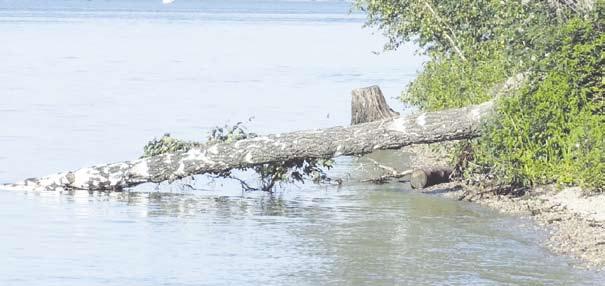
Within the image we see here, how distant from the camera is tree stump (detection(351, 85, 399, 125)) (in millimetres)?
24078

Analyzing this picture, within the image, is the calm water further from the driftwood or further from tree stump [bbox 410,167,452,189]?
the driftwood

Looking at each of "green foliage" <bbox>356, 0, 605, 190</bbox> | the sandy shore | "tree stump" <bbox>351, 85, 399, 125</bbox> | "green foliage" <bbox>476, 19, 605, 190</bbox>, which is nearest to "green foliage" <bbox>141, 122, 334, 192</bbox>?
the sandy shore

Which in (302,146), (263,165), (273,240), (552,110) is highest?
(552,110)

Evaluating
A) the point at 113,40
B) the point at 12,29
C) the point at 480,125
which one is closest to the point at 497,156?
the point at 480,125

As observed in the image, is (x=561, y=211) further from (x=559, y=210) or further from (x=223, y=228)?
(x=223, y=228)

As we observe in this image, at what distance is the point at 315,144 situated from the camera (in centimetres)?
1872

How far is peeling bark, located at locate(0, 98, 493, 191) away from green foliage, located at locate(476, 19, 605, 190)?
512mm

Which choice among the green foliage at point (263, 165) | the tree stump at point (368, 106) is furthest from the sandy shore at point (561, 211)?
the tree stump at point (368, 106)

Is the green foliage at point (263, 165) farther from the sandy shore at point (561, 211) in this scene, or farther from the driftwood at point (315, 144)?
the sandy shore at point (561, 211)

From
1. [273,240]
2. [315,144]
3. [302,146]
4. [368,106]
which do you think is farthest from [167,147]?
[368,106]

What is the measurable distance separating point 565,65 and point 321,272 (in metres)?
5.47

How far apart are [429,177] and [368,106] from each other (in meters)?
4.38

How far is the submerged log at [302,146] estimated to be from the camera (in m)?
18.5

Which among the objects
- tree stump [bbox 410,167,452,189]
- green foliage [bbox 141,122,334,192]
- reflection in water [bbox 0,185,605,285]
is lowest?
reflection in water [bbox 0,185,605,285]
